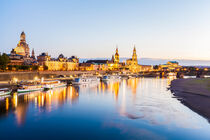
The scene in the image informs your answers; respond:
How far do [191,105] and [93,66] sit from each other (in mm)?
153775

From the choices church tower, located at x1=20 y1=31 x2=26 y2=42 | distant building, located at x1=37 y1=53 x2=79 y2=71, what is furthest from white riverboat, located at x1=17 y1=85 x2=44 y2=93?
church tower, located at x1=20 y1=31 x2=26 y2=42

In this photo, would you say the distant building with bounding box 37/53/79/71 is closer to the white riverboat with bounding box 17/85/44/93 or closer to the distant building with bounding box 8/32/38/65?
the distant building with bounding box 8/32/38/65

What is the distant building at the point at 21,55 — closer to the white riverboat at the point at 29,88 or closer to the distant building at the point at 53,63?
the distant building at the point at 53,63

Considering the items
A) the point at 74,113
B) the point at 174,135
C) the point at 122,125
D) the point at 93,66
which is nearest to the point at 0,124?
the point at 74,113

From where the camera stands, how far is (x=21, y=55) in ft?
465

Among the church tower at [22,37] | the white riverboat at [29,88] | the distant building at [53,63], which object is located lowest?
the white riverboat at [29,88]

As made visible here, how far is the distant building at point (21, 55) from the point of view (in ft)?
411

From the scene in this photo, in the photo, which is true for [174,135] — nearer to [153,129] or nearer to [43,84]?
[153,129]

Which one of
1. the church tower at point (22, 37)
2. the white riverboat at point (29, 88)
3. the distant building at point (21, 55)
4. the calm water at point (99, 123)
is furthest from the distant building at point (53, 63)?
the calm water at point (99, 123)

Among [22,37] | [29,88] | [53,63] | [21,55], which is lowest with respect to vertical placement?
[29,88]

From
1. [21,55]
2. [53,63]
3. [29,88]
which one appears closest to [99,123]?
[29,88]

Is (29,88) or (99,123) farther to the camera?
(29,88)

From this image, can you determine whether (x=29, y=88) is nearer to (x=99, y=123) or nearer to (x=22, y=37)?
(x=99, y=123)

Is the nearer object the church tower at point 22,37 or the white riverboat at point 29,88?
the white riverboat at point 29,88
